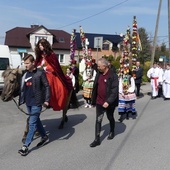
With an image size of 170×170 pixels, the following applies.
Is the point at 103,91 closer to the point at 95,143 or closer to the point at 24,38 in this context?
the point at 95,143

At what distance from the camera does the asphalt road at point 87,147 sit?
5.11 metres

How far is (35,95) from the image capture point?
5645 millimetres

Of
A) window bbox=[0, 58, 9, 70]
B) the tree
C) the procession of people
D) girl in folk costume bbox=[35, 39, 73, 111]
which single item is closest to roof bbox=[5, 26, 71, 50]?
the tree

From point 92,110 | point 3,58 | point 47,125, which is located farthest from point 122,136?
point 3,58

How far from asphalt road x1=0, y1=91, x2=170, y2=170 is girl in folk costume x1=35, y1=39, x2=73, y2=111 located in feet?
2.83

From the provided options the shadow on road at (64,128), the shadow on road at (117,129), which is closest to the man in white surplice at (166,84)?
the shadow on road at (64,128)

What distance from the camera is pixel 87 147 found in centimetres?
611

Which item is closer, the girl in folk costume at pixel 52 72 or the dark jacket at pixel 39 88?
the dark jacket at pixel 39 88

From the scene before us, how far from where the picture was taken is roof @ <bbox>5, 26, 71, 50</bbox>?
48688 millimetres

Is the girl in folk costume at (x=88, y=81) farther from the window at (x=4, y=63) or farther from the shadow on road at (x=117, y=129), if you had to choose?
the window at (x=4, y=63)

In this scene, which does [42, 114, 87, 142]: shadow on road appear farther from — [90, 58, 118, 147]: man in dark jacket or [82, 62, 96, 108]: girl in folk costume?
[82, 62, 96, 108]: girl in folk costume

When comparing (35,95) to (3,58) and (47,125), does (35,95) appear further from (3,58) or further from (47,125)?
(3,58)

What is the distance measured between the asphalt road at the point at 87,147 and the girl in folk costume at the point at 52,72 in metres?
0.86

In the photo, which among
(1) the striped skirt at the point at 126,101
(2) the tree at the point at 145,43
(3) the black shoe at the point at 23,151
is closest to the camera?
(3) the black shoe at the point at 23,151
